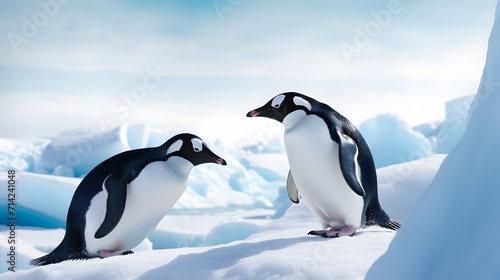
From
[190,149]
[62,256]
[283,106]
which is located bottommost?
[62,256]

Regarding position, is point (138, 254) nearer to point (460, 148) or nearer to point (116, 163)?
point (116, 163)

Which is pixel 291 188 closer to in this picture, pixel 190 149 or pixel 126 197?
pixel 190 149

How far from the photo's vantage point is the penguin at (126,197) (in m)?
2.79

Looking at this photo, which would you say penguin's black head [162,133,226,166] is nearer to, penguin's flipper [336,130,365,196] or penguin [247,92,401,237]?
penguin [247,92,401,237]

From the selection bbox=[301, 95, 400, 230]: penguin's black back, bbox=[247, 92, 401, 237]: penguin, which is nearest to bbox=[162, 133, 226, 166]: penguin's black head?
bbox=[247, 92, 401, 237]: penguin

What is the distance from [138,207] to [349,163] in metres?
1.22

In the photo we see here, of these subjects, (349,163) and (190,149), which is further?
(190,149)

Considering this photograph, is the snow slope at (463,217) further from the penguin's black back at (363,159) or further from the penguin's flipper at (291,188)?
the penguin's flipper at (291,188)

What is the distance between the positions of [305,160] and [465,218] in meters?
1.37

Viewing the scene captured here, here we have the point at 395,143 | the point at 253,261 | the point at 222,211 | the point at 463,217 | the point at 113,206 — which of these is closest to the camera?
the point at 463,217

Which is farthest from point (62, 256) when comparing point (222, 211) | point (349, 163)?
point (222, 211)

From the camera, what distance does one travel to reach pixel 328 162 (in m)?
2.44

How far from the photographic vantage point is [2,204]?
22.2 ft

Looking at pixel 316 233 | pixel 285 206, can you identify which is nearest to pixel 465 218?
pixel 316 233
